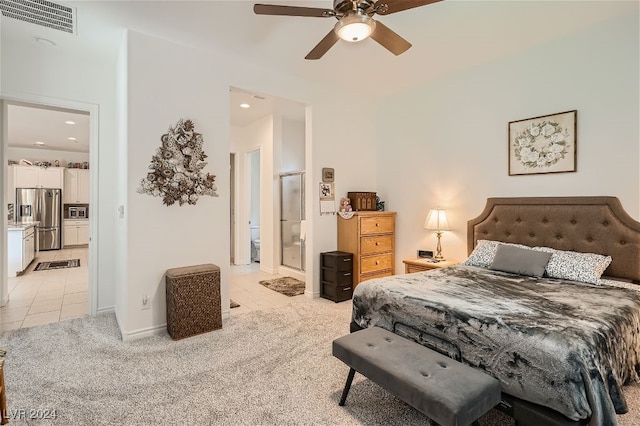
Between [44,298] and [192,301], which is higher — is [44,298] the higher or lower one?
the lower one

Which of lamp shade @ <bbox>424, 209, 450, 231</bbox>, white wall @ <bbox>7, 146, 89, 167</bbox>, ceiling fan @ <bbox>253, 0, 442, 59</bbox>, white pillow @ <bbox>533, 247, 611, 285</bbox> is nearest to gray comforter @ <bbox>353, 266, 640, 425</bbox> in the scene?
white pillow @ <bbox>533, 247, 611, 285</bbox>

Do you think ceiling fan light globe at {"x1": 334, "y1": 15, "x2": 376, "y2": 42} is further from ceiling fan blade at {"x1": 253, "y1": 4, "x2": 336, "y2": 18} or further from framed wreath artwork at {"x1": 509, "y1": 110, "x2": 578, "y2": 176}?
framed wreath artwork at {"x1": 509, "y1": 110, "x2": 578, "y2": 176}

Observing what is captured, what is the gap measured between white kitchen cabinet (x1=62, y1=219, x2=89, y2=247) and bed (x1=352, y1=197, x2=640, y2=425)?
934cm

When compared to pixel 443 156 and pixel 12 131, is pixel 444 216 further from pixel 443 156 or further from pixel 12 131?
pixel 12 131

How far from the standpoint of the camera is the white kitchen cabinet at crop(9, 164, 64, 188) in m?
7.98

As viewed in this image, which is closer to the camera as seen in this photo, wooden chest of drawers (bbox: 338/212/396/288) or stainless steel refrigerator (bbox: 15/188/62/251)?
wooden chest of drawers (bbox: 338/212/396/288)

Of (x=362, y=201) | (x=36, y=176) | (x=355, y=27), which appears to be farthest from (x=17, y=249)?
(x=355, y=27)

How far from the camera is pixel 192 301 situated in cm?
300

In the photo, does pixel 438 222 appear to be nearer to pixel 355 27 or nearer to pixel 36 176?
pixel 355 27

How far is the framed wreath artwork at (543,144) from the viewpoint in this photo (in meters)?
3.15

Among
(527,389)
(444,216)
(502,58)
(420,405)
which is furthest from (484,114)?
(420,405)

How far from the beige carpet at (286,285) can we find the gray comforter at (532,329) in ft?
6.91

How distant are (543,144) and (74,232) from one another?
10.7 m

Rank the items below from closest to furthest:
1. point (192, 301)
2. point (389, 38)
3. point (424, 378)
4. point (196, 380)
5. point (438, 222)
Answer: point (424, 378)
point (196, 380)
point (389, 38)
point (192, 301)
point (438, 222)
